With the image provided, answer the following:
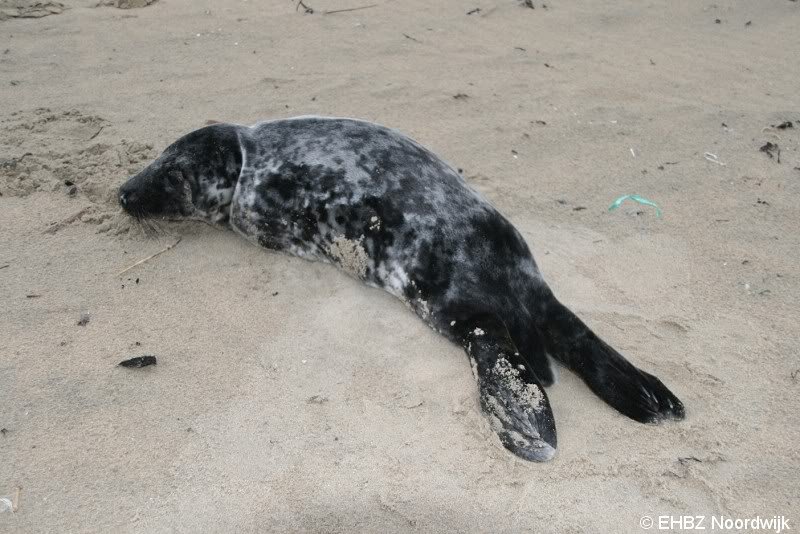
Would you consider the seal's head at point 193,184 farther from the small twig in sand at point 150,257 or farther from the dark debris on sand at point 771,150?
the dark debris on sand at point 771,150

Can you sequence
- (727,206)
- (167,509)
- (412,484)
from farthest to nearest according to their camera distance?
1. (727,206)
2. (412,484)
3. (167,509)

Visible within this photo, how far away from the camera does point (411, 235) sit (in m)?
2.75

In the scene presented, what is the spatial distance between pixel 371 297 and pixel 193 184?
0.95 m

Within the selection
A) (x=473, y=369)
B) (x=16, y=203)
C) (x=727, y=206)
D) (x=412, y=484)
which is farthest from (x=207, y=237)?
(x=727, y=206)

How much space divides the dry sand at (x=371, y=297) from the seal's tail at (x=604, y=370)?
49mm

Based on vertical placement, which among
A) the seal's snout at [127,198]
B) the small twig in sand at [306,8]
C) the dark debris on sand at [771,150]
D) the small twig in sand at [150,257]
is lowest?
the small twig in sand at [150,257]

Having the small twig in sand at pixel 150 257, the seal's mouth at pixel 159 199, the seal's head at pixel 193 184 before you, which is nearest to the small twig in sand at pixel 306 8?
the seal's head at pixel 193 184

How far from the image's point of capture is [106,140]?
12.5 ft

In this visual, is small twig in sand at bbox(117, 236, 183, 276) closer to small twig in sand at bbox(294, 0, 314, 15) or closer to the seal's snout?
the seal's snout

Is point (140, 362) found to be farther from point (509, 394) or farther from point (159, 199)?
point (509, 394)

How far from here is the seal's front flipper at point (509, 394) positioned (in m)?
2.21

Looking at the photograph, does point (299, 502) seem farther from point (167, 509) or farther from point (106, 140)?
point (106, 140)

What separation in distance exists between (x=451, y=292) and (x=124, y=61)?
3.23m

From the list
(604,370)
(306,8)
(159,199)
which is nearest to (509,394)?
(604,370)
